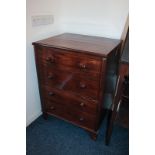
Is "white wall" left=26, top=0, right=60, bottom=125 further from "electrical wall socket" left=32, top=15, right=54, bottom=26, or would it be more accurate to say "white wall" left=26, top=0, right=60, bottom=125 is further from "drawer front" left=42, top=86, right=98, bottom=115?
"drawer front" left=42, top=86, right=98, bottom=115

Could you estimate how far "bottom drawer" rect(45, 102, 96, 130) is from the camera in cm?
158

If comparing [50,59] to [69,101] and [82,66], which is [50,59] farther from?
[69,101]

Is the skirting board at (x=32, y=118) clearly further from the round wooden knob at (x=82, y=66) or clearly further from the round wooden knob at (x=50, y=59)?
the round wooden knob at (x=82, y=66)

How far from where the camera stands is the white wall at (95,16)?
5.37 feet

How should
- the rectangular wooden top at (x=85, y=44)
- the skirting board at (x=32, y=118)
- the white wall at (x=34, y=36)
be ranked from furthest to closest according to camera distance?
the skirting board at (x=32, y=118) → the white wall at (x=34, y=36) → the rectangular wooden top at (x=85, y=44)

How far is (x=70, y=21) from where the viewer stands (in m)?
1.90

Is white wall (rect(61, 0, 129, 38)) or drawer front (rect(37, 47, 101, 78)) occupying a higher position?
white wall (rect(61, 0, 129, 38))

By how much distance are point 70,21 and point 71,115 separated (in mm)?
1061

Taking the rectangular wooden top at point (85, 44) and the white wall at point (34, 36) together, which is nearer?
the rectangular wooden top at point (85, 44)

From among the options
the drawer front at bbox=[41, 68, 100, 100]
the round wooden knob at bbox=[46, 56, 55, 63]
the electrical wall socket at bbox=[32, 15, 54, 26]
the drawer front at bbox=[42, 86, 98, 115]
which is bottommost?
the drawer front at bbox=[42, 86, 98, 115]

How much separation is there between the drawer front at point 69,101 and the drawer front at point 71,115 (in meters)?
0.03

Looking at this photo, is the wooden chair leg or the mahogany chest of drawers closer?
the mahogany chest of drawers

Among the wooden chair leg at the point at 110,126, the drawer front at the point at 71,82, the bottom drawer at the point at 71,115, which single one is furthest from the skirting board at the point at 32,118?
the wooden chair leg at the point at 110,126

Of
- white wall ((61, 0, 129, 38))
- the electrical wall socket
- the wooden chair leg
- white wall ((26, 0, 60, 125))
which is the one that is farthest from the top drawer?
white wall ((61, 0, 129, 38))
